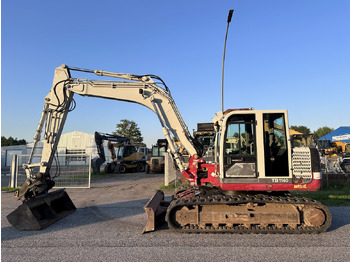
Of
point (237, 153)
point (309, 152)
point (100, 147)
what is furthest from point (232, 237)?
point (100, 147)

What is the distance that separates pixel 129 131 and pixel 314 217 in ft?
176

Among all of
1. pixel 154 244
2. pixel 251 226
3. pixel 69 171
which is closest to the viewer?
pixel 154 244

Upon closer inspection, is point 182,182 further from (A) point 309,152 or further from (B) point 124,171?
(B) point 124,171

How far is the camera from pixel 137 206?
9.35m

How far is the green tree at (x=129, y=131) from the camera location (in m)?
57.7

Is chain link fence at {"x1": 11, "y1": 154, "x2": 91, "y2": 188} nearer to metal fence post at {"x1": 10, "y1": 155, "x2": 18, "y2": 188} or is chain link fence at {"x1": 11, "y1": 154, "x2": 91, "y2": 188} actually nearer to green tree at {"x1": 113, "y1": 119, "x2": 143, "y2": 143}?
metal fence post at {"x1": 10, "y1": 155, "x2": 18, "y2": 188}

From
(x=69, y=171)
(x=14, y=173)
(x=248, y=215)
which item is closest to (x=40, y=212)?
(x=248, y=215)

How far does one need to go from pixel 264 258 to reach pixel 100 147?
75.1 feet

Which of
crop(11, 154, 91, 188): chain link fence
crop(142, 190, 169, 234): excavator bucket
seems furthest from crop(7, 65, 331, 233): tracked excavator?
crop(11, 154, 91, 188): chain link fence

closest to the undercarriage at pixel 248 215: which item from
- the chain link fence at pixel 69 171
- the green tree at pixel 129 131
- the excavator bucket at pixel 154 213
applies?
the excavator bucket at pixel 154 213

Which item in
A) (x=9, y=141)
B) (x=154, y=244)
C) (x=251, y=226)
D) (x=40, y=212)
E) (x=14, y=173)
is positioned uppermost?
(x=9, y=141)

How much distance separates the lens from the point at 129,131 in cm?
5788

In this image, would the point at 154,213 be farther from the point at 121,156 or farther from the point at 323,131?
the point at 323,131

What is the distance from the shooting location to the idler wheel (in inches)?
227
